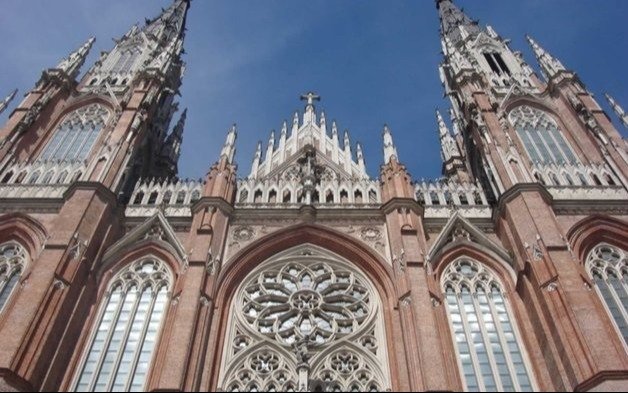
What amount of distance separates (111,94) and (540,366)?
2071 centimetres

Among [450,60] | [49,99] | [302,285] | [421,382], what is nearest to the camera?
[421,382]

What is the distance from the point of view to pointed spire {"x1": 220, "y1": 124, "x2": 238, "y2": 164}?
23828 mm

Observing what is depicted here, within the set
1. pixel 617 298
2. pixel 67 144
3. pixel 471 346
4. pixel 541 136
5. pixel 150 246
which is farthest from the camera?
pixel 541 136

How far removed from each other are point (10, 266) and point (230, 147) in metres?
9.11

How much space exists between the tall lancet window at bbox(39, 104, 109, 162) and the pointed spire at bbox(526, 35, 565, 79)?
63.9 ft

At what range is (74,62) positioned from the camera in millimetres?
29391

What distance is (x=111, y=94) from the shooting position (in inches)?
1099

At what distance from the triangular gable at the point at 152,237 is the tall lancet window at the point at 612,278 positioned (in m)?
12.0

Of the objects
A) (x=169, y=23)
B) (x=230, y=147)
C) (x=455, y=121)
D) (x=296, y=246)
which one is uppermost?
(x=169, y=23)

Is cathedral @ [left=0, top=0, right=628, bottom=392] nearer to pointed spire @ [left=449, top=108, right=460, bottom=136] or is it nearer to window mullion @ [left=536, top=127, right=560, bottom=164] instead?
window mullion @ [left=536, top=127, right=560, bottom=164]

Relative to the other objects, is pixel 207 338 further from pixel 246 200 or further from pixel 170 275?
pixel 246 200

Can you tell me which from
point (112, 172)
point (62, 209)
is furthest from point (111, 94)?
point (62, 209)

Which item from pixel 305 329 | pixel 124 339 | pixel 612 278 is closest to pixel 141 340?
pixel 124 339

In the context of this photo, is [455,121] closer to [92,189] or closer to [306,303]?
[306,303]
